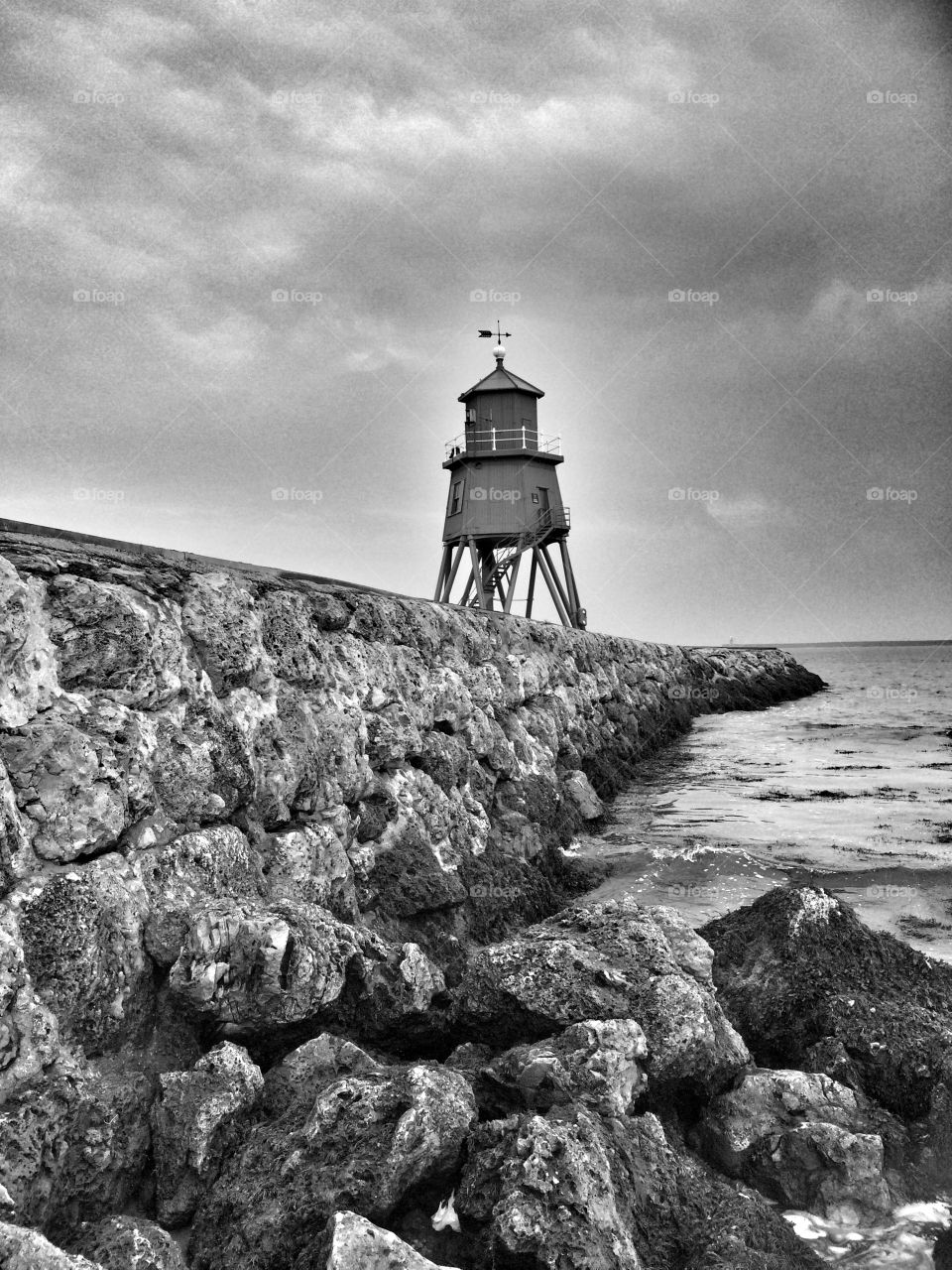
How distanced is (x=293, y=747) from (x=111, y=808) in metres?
1.78

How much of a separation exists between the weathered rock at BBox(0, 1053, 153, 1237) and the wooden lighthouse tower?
25.0 meters

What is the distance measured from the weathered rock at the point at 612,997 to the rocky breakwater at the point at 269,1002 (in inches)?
0.6

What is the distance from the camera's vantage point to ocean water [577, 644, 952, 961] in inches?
360

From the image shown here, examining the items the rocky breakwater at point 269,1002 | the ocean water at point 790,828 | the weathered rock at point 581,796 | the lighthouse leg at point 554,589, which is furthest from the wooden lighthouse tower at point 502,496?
the rocky breakwater at point 269,1002

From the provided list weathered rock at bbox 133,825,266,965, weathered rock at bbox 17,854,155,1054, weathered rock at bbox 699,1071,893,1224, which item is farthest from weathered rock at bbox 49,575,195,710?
weathered rock at bbox 699,1071,893,1224

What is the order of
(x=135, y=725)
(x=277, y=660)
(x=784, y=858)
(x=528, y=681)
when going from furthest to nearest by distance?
(x=528, y=681), (x=784, y=858), (x=277, y=660), (x=135, y=725)

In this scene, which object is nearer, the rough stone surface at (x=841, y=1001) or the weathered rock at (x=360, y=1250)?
the weathered rock at (x=360, y=1250)

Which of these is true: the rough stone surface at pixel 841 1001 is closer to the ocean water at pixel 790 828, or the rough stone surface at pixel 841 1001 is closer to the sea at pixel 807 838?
the sea at pixel 807 838

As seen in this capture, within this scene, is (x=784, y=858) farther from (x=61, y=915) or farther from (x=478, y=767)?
(x=61, y=915)

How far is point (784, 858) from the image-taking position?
1079 cm

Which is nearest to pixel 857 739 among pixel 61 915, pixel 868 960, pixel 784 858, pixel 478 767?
pixel 784 858

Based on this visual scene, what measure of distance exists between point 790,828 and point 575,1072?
32.2 ft

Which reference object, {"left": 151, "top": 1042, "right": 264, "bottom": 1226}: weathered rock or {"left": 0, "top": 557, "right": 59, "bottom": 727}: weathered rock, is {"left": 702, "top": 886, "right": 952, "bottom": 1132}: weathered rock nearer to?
{"left": 151, "top": 1042, "right": 264, "bottom": 1226}: weathered rock

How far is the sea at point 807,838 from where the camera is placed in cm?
753
